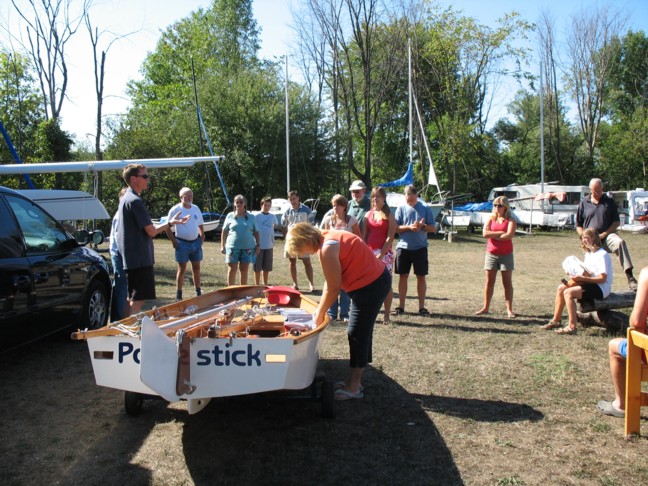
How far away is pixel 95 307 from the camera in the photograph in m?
6.17

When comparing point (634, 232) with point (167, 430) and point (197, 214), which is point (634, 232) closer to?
point (197, 214)

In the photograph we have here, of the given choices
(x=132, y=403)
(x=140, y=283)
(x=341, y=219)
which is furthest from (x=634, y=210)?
(x=132, y=403)

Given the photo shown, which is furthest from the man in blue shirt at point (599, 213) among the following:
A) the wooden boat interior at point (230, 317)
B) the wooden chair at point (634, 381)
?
the wooden boat interior at point (230, 317)

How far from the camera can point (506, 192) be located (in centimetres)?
3097

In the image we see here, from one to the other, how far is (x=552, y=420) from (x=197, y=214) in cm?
586

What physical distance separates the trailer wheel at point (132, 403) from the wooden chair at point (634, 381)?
11.3ft

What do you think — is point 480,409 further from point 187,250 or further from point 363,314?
point 187,250

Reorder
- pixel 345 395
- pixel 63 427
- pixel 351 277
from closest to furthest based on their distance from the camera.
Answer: pixel 63 427 < pixel 351 277 < pixel 345 395

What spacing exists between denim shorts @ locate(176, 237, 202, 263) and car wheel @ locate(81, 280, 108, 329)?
1937 millimetres

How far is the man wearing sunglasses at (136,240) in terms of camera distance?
534 centimetres

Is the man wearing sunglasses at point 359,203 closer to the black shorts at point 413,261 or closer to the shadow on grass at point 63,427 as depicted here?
the black shorts at point 413,261

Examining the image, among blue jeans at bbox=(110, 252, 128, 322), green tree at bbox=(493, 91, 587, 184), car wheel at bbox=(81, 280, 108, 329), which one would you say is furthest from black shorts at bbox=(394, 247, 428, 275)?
green tree at bbox=(493, 91, 587, 184)

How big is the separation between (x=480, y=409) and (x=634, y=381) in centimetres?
114

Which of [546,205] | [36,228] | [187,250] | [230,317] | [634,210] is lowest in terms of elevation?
[230,317]
